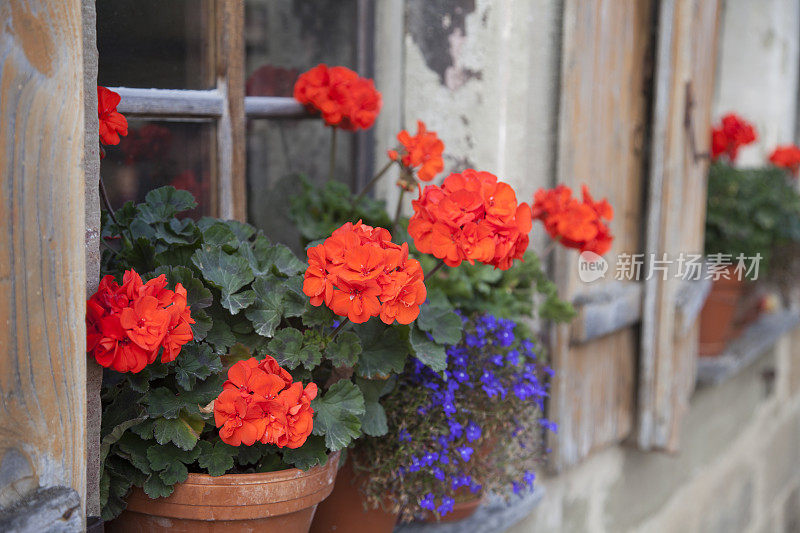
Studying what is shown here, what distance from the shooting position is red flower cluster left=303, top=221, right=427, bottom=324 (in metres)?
1.02

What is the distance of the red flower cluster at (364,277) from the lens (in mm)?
1021

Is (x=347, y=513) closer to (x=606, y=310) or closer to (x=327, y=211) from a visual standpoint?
(x=327, y=211)

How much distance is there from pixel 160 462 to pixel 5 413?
26 centimetres

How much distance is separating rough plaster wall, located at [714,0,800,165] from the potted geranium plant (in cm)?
354

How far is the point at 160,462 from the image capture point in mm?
1062

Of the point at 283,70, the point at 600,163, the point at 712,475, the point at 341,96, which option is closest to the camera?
the point at 341,96

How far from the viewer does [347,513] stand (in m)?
1.45

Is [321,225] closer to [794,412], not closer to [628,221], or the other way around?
[628,221]

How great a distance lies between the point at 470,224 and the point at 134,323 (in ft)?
1.49

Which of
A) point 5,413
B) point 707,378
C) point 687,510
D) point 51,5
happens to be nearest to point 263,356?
point 5,413

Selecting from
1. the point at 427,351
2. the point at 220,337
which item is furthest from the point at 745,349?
the point at 220,337

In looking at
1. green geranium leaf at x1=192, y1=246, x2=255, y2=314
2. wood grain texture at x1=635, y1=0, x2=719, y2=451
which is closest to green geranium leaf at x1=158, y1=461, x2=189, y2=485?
green geranium leaf at x1=192, y1=246, x2=255, y2=314

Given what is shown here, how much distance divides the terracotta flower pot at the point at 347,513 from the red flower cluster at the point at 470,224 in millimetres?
493

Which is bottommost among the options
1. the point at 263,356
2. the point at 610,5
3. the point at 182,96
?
the point at 263,356
